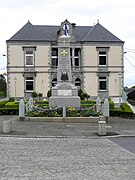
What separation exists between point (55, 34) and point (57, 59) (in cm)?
496

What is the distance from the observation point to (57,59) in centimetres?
5581

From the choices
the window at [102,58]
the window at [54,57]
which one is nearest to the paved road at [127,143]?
the window at [102,58]

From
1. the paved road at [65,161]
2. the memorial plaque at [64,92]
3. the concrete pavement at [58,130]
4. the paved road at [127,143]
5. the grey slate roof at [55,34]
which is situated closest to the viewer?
the paved road at [65,161]

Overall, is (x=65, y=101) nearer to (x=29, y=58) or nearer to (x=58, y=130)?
(x=58, y=130)

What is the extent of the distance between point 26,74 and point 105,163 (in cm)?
4705

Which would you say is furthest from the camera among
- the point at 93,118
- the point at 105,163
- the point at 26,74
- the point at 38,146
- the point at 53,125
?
the point at 26,74

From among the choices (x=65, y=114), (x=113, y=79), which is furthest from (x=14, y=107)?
(x=113, y=79)

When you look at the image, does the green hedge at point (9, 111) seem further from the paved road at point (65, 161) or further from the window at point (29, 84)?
the window at point (29, 84)

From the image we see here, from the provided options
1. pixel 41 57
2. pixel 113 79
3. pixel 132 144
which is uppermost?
pixel 41 57

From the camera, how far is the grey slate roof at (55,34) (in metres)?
55.8

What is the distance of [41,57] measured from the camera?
55344mm

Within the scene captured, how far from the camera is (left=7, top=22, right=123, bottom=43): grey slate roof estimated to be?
5575 centimetres

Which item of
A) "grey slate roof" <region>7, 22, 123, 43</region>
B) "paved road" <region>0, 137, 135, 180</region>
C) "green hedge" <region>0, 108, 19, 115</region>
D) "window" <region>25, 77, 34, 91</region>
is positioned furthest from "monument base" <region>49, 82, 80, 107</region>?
"grey slate roof" <region>7, 22, 123, 43</region>

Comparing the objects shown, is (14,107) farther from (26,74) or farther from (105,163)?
(26,74)
